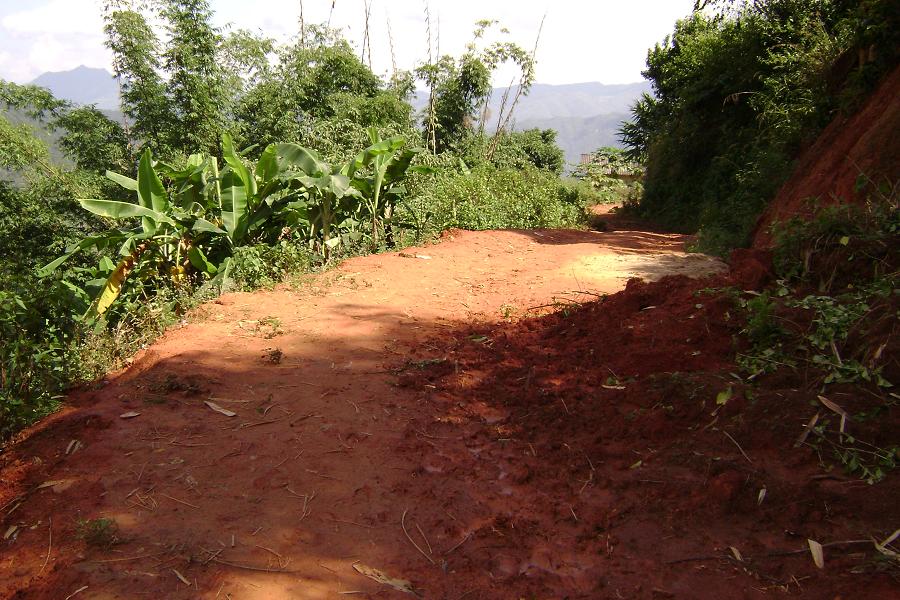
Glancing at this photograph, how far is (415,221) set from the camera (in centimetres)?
935

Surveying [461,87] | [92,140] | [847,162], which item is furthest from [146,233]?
[461,87]

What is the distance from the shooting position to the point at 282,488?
2865 mm

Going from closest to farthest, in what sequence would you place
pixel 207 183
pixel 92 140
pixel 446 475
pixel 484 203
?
pixel 446 475
pixel 207 183
pixel 484 203
pixel 92 140

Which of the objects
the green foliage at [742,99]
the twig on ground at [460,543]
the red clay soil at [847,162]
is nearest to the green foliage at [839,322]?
the red clay soil at [847,162]

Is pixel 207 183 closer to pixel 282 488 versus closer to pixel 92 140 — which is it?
pixel 282 488

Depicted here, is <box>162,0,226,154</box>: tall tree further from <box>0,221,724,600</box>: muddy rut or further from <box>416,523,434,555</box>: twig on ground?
<box>416,523,434,555</box>: twig on ground

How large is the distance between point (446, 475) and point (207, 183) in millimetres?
5501

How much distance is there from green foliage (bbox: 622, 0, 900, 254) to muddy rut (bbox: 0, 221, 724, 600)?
20.3ft

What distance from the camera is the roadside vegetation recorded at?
5473 millimetres

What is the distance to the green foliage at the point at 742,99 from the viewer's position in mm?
8000

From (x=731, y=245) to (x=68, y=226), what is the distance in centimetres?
1175

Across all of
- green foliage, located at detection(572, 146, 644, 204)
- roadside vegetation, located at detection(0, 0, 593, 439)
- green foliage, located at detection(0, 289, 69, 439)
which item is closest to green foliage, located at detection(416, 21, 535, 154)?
roadside vegetation, located at detection(0, 0, 593, 439)

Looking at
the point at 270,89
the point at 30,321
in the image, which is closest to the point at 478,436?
the point at 30,321

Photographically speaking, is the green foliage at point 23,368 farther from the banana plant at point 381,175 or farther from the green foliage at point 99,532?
the banana plant at point 381,175
